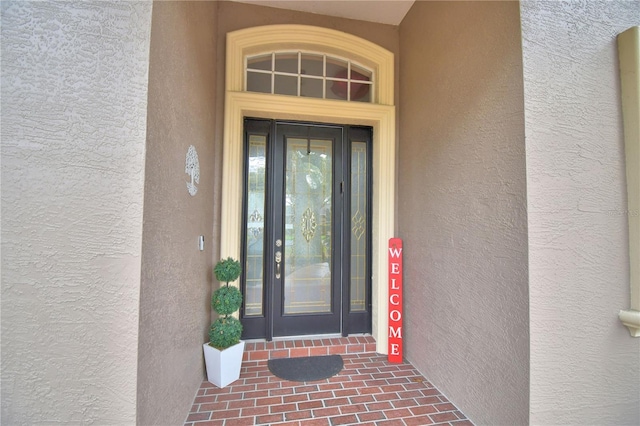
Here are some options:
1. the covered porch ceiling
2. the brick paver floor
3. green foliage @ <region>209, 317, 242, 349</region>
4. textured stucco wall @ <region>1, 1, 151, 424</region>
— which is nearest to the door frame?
the covered porch ceiling

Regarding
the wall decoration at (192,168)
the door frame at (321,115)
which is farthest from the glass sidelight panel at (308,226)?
the wall decoration at (192,168)

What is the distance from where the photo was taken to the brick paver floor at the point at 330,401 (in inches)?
79.9

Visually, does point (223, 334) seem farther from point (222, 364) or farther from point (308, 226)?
point (308, 226)

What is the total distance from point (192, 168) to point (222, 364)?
168 centimetres

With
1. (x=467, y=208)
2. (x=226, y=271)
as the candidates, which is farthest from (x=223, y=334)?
(x=467, y=208)

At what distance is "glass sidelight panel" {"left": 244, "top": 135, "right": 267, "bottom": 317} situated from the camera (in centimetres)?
312

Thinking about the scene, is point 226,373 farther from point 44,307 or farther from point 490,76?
point 490,76

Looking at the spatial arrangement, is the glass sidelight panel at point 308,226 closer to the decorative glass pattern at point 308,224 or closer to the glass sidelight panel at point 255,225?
the decorative glass pattern at point 308,224

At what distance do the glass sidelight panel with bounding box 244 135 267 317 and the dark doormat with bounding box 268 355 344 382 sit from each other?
60cm

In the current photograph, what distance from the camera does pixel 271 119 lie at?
125 inches

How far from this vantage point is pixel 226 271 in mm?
2539

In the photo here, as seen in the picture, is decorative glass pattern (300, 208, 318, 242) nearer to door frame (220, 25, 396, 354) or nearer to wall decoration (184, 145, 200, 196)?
door frame (220, 25, 396, 354)

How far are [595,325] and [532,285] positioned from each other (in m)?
0.57

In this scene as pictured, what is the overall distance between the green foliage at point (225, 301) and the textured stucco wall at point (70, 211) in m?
1.17
